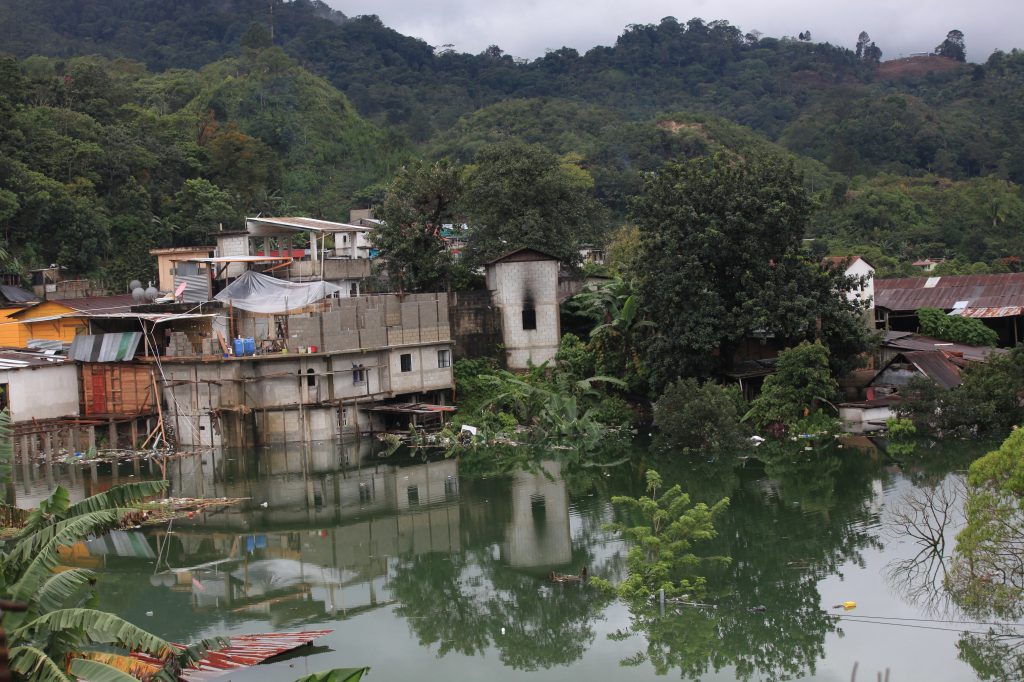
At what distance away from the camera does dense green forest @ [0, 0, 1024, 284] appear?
4650 centimetres

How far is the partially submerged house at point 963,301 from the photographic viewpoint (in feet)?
114

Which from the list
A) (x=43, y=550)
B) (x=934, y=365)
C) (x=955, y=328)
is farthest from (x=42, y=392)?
(x=955, y=328)

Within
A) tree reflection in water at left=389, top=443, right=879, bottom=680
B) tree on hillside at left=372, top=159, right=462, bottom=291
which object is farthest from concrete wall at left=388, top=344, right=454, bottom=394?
tree reflection in water at left=389, top=443, right=879, bottom=680

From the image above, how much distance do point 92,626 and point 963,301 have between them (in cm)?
3164

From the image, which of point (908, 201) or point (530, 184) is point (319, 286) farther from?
point (908, 201)

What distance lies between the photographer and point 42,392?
98.0ft

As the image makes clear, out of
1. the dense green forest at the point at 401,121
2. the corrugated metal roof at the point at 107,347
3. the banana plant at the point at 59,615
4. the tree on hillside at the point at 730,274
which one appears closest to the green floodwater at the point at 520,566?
the tree on hillside at the point at 730,274

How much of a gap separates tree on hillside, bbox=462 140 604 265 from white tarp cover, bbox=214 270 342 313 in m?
6.69

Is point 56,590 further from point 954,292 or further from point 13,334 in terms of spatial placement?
point 954,292

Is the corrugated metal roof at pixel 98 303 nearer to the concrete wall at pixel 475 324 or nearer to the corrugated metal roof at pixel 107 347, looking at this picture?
the corrugated metal roof at pixel 107 347

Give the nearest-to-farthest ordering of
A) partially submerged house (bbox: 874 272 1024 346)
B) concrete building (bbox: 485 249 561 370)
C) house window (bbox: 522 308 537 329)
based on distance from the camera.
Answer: concrete building (bbox: 485 249 561 370), house window (bbox: 522 308 537 329), partially submerged house (bbox: 874 272 1024 346)

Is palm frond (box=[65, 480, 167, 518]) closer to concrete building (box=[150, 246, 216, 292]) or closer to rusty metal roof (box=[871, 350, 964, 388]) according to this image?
rusty metal roof (box=[871, 350, 964, 388])

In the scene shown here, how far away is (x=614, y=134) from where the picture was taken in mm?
71625

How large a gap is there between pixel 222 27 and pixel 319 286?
288ft
